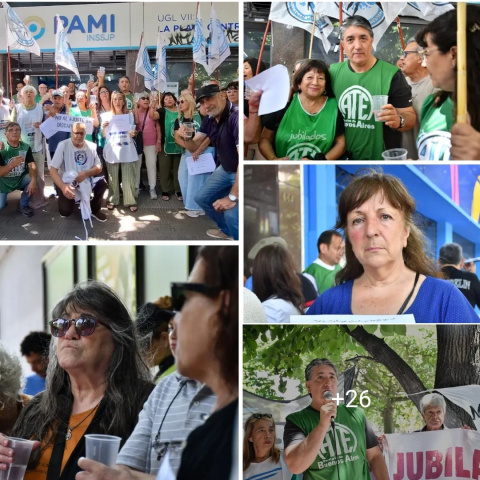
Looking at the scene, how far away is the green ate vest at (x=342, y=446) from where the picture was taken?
3.52m

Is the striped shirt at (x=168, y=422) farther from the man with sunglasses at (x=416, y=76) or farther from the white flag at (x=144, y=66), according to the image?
the man with sunglasses at (x=416, y=76)

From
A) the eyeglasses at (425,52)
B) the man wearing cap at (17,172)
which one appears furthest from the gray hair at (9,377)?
the eyeglasses at (425,52)

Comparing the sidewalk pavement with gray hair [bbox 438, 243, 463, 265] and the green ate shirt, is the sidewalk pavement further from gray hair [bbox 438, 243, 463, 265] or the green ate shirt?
gray hair [bbox 438, 243, 463, 265]

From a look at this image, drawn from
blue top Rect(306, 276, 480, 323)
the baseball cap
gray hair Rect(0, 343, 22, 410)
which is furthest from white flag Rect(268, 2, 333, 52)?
gray hair Rect(0, 343, 22, 410)

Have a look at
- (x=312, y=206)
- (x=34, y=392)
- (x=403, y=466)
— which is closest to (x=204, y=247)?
(x=312, y=206)

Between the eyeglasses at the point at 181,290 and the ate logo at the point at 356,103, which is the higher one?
the ate logo at the point at 356,103

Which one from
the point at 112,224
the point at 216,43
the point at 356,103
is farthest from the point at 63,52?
the point at 356,103

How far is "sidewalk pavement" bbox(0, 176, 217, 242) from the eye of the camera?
138 inches

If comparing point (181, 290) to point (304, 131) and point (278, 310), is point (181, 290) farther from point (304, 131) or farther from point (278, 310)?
point (304, 131)

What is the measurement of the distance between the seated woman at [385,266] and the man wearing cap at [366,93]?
0.15m

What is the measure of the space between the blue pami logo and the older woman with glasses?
1057mm

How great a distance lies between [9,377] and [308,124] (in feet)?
5.55

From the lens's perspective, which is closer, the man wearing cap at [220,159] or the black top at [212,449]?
the black top at [212,449]

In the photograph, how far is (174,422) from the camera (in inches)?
134
